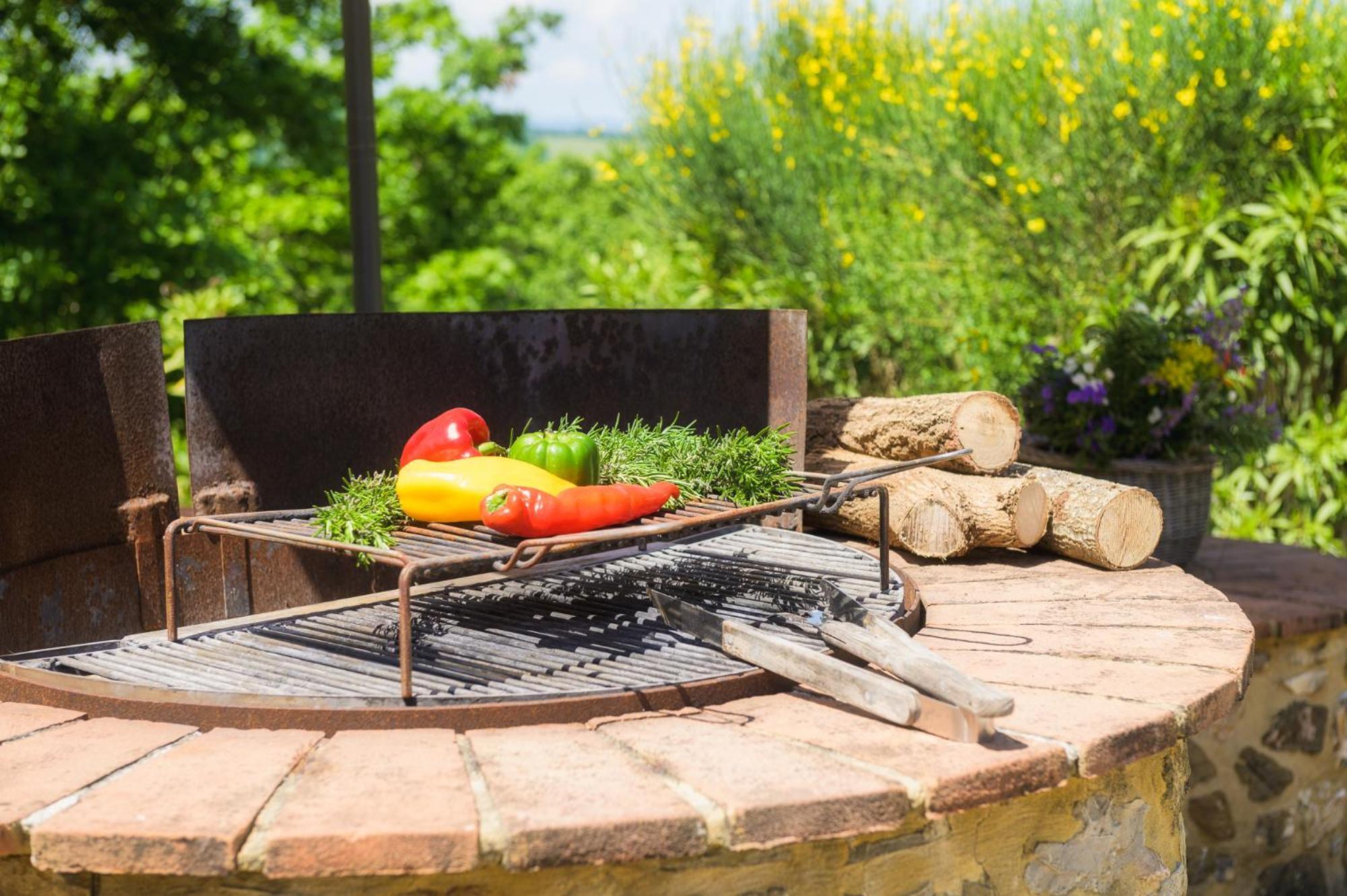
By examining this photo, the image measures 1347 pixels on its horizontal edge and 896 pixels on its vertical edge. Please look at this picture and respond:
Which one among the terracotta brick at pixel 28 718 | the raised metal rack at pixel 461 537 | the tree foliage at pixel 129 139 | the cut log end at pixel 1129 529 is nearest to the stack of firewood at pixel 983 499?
the cut log end at pixel 1129 529

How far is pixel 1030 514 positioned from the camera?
10.9ft

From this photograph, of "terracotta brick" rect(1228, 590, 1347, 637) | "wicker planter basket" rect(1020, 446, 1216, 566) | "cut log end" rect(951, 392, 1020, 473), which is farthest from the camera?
"wicker planter basket" rect(1020, 446, 1216, 566)

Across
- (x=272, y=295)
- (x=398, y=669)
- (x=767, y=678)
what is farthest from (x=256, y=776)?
(x=272, y=295)

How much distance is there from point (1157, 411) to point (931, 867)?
2543 millimetres

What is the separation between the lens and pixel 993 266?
701 cm

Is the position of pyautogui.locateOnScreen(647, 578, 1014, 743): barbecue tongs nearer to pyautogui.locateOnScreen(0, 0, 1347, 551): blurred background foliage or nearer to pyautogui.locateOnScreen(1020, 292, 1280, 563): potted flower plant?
pyautogui.locateOnScreen(1020, 292, 1280, 563): potted flower plant

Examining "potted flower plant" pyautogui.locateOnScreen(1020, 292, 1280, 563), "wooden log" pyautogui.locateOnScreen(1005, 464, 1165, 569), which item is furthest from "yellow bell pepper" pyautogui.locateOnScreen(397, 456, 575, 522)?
"potted flower plant" pyautogui.locateOnScreen(1020, 292, 1280, 563)

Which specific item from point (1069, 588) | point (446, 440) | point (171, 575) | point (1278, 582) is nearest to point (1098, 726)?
point (1069, 588)

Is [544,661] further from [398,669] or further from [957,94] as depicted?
[957,94]

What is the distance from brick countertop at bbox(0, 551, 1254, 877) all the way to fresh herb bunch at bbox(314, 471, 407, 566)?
1.34 feet

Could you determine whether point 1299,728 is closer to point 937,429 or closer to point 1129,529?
point 1129,529

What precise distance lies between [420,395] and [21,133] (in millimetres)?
5069

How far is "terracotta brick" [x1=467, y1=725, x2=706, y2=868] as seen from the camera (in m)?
1.71

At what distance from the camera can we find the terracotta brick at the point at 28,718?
→ 2.11 m
